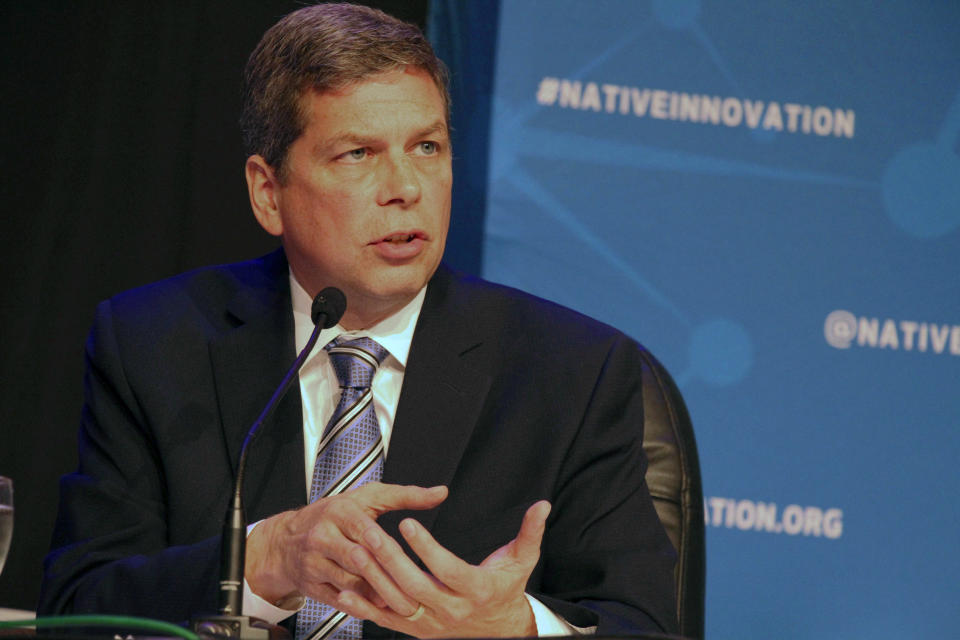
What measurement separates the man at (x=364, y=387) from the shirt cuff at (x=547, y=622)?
138 millimetres

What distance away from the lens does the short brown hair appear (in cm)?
207

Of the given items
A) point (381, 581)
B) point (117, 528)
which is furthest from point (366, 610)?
point (117, 528)

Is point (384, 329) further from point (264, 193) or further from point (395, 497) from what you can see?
point (395, 497)

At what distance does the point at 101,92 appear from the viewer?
3387 millimetres

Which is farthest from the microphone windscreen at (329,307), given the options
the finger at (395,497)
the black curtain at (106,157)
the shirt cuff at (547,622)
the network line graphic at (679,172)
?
the black curtain at (106,157)

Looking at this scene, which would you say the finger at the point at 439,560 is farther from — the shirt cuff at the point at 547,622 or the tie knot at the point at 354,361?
the tie knot at the point at 354,361

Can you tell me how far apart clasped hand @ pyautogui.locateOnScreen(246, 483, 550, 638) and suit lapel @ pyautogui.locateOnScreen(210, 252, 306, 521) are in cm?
39

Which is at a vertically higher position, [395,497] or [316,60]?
[316,60]

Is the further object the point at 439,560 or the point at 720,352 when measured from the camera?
the point at 720,352

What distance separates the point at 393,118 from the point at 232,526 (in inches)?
36.7

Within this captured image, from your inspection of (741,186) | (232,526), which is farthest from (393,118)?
(741,186)

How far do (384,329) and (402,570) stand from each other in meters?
0.80

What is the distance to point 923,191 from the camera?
10.4 ft

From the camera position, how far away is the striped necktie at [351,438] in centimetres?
193
